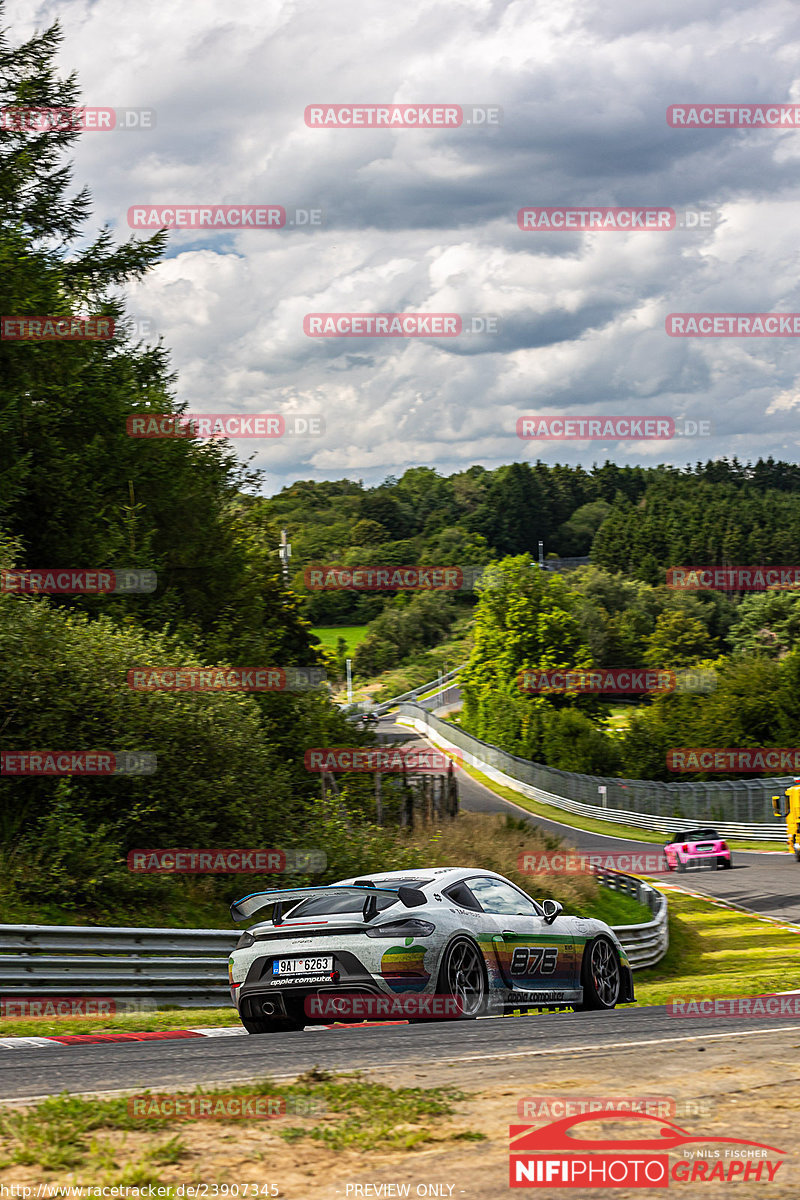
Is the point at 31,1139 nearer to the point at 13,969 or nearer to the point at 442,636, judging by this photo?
the point at 13,969

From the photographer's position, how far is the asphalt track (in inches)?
231

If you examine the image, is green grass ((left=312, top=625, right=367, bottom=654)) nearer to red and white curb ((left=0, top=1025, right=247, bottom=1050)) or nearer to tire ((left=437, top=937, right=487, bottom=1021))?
red and white curb ((left=0, top=1025, right=247, bottom=1050))

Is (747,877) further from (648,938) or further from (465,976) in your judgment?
(465,976)

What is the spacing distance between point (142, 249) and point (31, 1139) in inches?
1210

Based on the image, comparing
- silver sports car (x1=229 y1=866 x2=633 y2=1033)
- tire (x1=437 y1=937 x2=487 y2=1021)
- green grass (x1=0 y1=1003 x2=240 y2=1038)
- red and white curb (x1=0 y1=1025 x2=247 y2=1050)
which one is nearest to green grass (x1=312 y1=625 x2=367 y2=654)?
green grass (x1=0 y1=1003 x2=240 y2=1038)

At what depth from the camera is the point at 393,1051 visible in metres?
6.80

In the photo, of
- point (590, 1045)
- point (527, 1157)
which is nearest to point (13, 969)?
point (590, 1045)

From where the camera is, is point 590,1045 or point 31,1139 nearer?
point 31,1139

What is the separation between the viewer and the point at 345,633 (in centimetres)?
14338

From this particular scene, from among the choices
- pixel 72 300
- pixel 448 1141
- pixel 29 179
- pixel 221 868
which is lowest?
pixel 221 868

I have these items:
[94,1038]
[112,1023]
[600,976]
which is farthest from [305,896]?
[600,976]

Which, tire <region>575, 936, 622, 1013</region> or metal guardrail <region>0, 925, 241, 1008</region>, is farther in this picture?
Result: metal guardrail <region>0, 925, 241, 1008</region>

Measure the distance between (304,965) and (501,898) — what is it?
2.10m

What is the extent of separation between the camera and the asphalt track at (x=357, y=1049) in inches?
231
